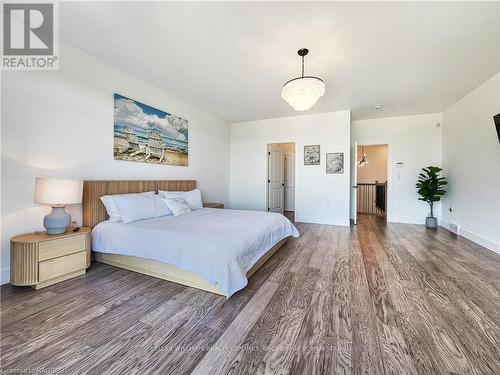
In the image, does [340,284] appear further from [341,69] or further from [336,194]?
[336,194]

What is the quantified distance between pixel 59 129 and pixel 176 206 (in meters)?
1.72

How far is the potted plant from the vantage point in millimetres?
4797

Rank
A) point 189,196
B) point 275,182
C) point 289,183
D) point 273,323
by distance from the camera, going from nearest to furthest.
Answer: point 273,323, point 189,196, point 275,182, point 289,183

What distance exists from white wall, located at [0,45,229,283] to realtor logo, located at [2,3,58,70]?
92 mm

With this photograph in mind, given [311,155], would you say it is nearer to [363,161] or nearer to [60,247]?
[363,161]

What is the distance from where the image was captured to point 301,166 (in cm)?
554

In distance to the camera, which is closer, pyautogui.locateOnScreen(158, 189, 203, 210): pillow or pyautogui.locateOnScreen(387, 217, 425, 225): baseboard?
pyautogui.locateOnScreen(158, 189, 203, 210): pillow

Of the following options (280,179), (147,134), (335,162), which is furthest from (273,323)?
(280,179)

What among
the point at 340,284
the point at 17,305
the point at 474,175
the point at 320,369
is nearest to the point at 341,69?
the point at 340,284

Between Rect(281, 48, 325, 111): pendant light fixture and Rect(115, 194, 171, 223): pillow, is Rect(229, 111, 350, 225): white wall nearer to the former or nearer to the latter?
Rect(281, 48, 325, 111): pendant light fixture

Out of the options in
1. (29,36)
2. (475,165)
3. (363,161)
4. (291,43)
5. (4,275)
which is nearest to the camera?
(4,275)

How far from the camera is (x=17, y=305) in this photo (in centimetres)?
182

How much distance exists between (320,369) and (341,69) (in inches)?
136

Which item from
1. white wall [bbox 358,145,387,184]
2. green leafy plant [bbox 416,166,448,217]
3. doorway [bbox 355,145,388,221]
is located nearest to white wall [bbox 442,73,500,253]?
green leafy plant [bbox 416,166,448,217]
